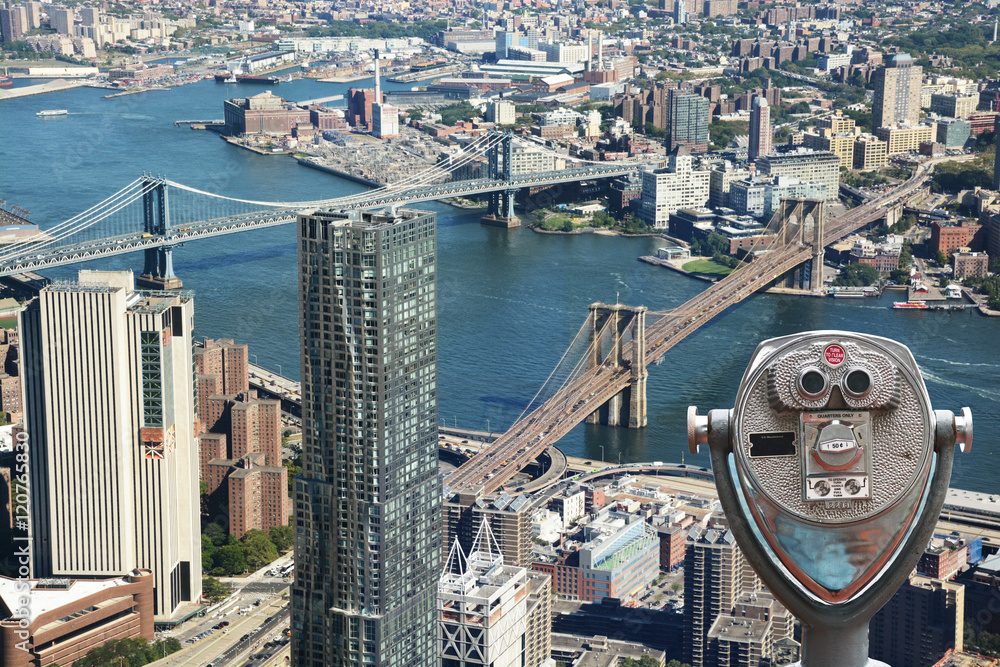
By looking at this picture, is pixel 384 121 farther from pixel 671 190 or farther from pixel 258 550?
pixel 258 550

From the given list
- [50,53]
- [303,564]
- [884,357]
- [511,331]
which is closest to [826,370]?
[884,357]

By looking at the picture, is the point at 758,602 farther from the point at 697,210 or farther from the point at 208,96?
the point at 208,96

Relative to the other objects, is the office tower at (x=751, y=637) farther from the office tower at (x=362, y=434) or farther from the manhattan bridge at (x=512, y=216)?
the manhattan bridge at (x=512, y=216)

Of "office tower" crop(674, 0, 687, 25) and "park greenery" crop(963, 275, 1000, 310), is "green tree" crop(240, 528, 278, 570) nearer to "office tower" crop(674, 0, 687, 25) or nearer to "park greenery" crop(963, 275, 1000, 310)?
"park greenery" crop(963, 275, 1000, 310)

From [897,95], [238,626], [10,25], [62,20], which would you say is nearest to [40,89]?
[10,25]

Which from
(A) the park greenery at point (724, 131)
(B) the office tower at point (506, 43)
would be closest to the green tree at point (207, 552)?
(A) the park greenery at point (724, 131)

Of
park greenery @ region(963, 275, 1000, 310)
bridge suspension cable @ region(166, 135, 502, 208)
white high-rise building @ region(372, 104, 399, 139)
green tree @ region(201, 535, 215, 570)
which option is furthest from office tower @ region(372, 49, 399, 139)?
green tree @ region(201, 535, 215, 570)
